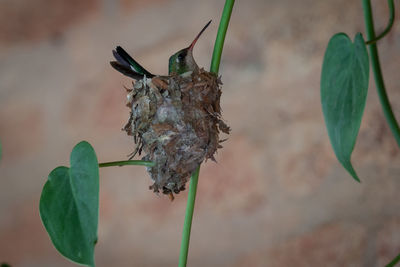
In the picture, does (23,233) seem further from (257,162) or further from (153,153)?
(153,153)

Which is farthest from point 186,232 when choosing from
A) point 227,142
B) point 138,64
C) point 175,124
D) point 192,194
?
point 227,142

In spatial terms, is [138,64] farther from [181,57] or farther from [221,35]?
[221,35]

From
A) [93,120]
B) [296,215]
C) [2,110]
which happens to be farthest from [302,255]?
[2,110]

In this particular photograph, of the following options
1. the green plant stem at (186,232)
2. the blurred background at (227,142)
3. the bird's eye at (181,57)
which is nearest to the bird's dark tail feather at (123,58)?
the bird's eye at (181,57)

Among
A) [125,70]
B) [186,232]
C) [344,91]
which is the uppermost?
[125,70]

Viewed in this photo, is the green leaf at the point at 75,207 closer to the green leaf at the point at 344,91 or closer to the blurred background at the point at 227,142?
the green leaf at the point at 344,91

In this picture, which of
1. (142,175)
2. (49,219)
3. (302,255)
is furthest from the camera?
(142,175)
